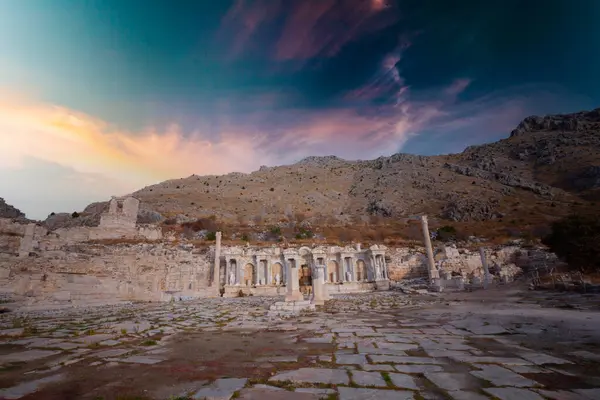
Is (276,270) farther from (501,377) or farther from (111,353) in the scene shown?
(501,377)

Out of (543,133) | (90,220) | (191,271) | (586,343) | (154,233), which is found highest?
(543,133)

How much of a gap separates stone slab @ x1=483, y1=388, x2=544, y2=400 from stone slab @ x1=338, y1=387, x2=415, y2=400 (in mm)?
847

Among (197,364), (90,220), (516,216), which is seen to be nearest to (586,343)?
(197,364)

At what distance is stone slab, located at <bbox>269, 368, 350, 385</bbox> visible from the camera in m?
3.59

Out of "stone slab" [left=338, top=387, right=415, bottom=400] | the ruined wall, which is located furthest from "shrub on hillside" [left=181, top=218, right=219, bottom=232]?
"stone slab" [left=338, top=387, right=415, bottom=400]

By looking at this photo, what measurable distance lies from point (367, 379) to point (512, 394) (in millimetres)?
1478

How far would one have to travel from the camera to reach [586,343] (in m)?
5.29

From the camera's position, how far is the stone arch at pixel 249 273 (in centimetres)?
3645

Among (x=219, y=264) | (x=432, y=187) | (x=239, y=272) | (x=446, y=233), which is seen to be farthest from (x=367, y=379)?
(x=432, y=187)

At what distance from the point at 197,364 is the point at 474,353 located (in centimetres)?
448

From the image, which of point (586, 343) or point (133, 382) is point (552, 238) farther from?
point (133, 382)

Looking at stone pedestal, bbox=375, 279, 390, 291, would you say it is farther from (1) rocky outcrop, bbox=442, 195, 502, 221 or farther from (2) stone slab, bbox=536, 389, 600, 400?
(1) rocky outcrop, bbox=442, 195, 502, 221

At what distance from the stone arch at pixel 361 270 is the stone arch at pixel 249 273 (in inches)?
530

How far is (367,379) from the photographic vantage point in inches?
141
